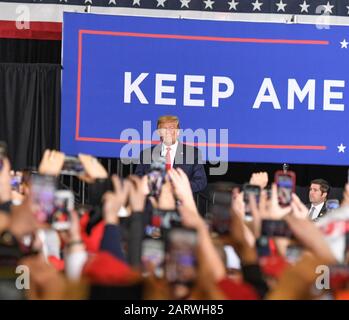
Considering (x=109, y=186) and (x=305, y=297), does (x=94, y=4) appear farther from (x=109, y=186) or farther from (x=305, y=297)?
(x=305, y=297)

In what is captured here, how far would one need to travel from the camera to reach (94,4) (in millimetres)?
8742

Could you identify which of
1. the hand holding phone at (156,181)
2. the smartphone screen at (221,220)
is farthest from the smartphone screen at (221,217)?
the hand holding phone at (156,181)

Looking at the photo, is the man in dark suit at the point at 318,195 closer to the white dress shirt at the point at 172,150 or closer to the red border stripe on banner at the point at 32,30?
the white dress shirt at the point at 172,150

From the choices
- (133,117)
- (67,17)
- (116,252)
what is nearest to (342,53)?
(133,117)

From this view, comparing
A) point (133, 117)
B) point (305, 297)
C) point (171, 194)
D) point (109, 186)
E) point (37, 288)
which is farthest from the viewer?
point (133, 117)

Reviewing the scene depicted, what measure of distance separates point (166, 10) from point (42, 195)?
5.74 meters

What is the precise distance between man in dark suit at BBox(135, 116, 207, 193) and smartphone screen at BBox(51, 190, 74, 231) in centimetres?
396

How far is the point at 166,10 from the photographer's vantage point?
8.84m

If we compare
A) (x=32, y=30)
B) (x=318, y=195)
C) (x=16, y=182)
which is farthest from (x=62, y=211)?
(x=32, y=30)

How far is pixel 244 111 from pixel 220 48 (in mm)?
632

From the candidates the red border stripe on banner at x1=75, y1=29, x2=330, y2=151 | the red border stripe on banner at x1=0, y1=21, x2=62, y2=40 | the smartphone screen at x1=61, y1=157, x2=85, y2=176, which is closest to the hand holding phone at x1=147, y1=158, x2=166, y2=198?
the smartphone screen at x1=61, y1=157, x2=85, y2=176

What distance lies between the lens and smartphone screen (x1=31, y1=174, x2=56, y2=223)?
331cm

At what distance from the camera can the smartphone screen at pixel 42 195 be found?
130 inches

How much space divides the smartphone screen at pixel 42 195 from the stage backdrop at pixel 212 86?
4942mm
